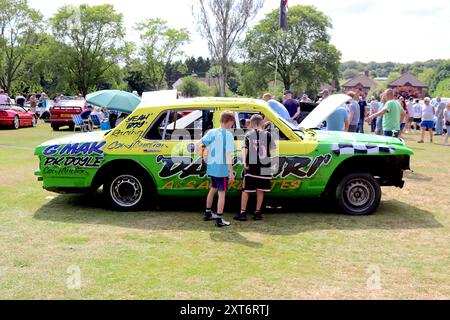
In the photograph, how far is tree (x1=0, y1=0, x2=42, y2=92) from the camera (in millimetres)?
50219

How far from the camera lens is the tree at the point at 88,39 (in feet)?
183

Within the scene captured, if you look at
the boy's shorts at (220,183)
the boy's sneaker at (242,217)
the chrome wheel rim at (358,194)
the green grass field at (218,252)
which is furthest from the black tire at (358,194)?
the boy's shorts at (220,183)

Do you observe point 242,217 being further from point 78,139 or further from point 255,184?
point 78,139

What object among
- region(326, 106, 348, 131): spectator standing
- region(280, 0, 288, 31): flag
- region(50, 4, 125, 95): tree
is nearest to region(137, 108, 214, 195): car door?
region(326, 106, 348, 131): spectator standing

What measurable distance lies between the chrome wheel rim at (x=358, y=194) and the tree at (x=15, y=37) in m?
51.0

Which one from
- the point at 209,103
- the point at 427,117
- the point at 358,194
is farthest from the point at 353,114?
the point at 427,117

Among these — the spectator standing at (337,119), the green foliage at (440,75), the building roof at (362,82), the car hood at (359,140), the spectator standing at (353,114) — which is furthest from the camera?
the building roof at (362,82)

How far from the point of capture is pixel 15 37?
52.0 meters

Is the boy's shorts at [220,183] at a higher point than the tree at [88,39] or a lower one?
lower

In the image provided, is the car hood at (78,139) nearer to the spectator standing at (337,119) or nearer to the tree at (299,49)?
the spectator standing at (337,119)

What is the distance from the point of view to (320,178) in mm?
7156

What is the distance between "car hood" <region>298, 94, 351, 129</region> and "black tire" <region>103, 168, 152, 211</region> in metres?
2.78

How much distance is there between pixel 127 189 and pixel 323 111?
354 cm

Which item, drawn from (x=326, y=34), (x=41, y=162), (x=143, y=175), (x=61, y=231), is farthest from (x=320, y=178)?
(x=326, y=34)
